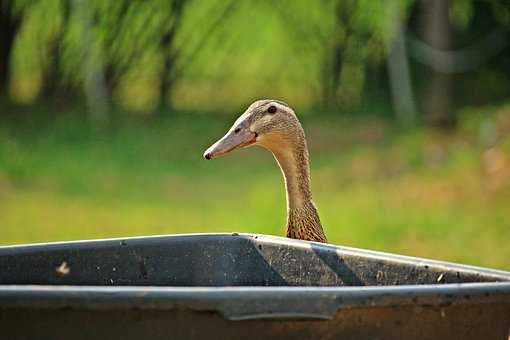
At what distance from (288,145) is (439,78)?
28.1ft

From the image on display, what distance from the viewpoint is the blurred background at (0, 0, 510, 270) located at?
34.2 ft

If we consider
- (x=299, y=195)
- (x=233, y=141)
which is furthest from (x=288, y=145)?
(x=233, y=141)

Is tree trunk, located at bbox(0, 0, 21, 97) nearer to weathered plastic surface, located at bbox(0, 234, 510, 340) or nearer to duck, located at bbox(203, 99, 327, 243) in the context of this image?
duck, located at bbox(203, 99, 327, 243)

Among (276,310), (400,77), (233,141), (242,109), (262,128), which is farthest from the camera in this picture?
(242,109)

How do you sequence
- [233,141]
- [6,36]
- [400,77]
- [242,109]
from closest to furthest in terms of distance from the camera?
1. [233,141]
2. [6,36]
3. [400,77]
4. [242,109]

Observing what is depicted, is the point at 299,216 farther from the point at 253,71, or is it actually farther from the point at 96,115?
the point at 253,71

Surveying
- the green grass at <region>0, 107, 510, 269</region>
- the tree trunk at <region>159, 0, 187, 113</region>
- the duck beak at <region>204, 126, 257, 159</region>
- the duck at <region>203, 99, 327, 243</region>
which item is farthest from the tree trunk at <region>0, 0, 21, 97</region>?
the duck beak at <region>204, 126, 257, 159</region>

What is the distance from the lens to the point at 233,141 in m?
4.87

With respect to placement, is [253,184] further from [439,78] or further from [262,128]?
[262,128]

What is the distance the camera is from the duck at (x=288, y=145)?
5008 millimetres

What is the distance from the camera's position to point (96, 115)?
14.7m

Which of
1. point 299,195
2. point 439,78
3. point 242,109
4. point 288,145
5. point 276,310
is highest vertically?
point 439,78

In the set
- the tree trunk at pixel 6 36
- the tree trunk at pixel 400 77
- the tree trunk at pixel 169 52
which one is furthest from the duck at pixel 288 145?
the tree trunk at pixel 6 36

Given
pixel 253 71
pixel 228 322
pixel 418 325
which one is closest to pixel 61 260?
pixel 228 322
